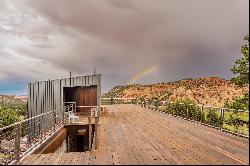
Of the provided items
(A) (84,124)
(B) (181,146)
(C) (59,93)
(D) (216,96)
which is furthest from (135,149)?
(D) (216,96)

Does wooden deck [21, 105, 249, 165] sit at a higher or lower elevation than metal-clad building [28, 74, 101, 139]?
lower

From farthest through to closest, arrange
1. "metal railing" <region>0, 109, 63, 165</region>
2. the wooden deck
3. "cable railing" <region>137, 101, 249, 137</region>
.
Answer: "cable railing" <region>137, 101, 249, 137</region>, "metal railing" <region>0, 109, 63, 165</region>, the wooden deck

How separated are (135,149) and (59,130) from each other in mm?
7927

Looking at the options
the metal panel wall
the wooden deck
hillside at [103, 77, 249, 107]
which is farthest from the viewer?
hillside at [103, 77, 249, 107]

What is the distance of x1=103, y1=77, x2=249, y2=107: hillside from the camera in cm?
10033

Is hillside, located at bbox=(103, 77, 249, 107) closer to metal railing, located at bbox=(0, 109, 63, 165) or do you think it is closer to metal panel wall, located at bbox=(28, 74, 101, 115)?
metal panel wall, located at bbox=(28, 74, 101, 115)

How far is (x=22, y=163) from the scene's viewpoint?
7.05m

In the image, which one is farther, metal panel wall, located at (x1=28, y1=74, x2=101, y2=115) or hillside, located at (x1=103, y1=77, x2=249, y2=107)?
hillside, located at (x1=103, y1=77, x2=249, y2=107)

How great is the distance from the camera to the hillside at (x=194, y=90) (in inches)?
3950

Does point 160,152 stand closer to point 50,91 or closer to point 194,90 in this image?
point 50,91

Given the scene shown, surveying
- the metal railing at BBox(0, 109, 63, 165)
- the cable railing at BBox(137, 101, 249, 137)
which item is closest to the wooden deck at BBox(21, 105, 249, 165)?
the metal railing at BBox(0, 109, 63, 165)

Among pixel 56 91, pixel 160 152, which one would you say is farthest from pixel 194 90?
pixel 160 152

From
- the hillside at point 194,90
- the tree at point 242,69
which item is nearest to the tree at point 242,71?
the tree at point 242,69

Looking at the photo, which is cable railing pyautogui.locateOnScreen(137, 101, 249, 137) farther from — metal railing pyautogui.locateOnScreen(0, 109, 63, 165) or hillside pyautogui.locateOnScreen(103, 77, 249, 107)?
hillside pyautogui.locateOnScreen(103, 77, 249, 107)
